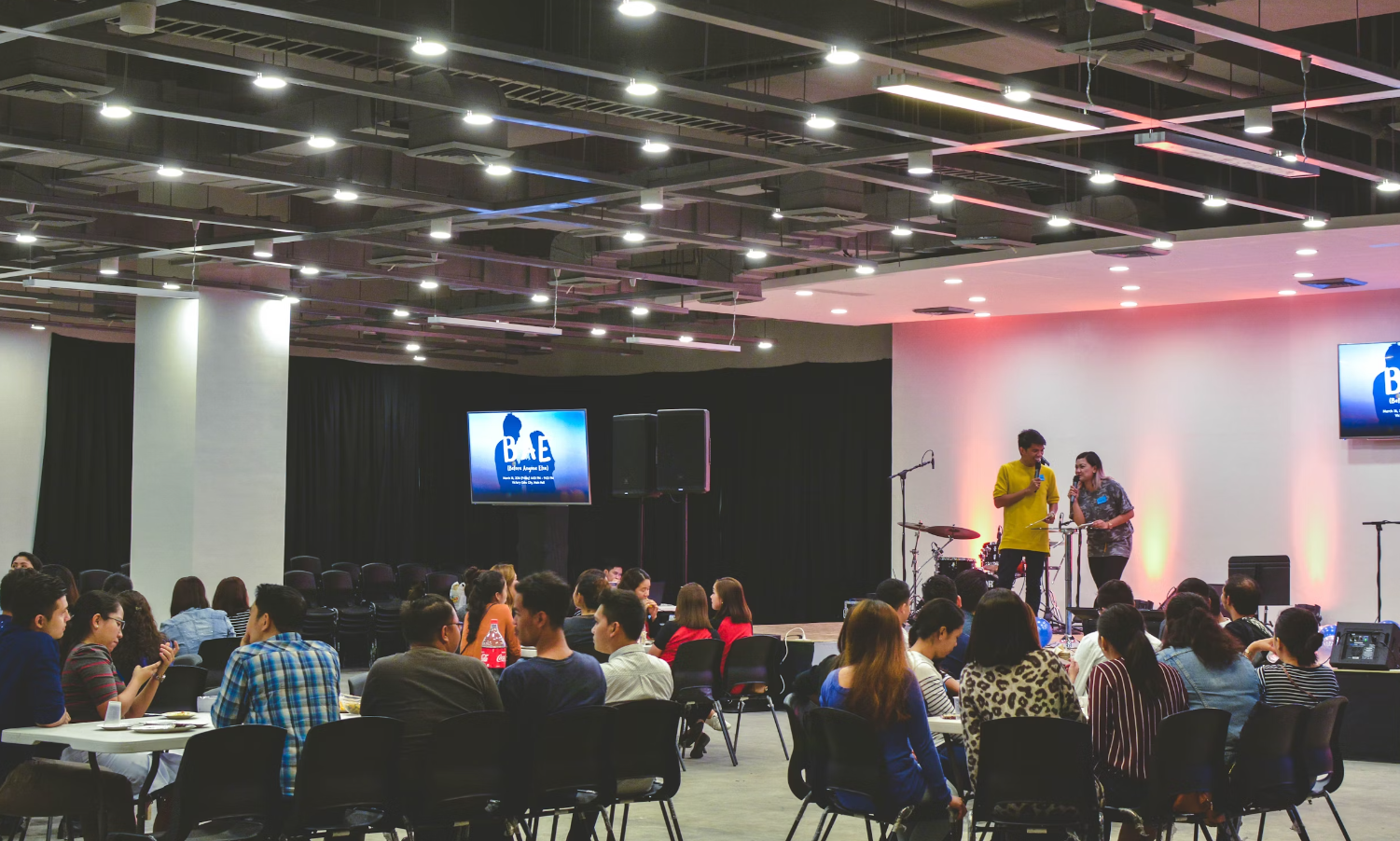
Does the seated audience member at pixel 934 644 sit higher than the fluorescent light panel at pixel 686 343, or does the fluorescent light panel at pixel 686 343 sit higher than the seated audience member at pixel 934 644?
the fluorescent light panel at pixel 686 343

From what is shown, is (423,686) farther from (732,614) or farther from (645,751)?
(732,614)

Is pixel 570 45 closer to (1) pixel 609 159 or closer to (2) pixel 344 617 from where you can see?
(1) pixel 609 159

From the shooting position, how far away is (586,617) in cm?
888

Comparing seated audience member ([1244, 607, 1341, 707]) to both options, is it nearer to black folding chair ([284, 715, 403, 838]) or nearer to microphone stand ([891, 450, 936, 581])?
black folding chair ([284, 715, 403, 838])

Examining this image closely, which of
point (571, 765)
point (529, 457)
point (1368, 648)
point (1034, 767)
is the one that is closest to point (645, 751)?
point (571, 765)

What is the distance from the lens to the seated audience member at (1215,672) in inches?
240

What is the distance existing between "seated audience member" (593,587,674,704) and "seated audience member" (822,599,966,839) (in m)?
1.55

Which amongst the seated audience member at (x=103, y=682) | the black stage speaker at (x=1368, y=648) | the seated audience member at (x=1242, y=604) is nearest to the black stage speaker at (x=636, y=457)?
the black stage speaker at (x=1368, y=648)

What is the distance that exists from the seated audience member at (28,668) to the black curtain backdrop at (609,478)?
1289 centimetres

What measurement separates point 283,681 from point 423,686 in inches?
19.1

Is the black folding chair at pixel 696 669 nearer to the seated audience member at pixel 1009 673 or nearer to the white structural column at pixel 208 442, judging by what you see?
the seated audience member at pixel 1009 673

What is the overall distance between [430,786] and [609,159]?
6.40 m

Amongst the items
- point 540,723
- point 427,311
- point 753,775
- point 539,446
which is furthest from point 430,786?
point 539,446

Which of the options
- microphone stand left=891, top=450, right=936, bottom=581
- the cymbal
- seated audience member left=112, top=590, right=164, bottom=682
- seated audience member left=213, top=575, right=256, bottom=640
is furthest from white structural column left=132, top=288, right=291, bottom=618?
microphone stand left=891, top=450, right=936, bottom=581
